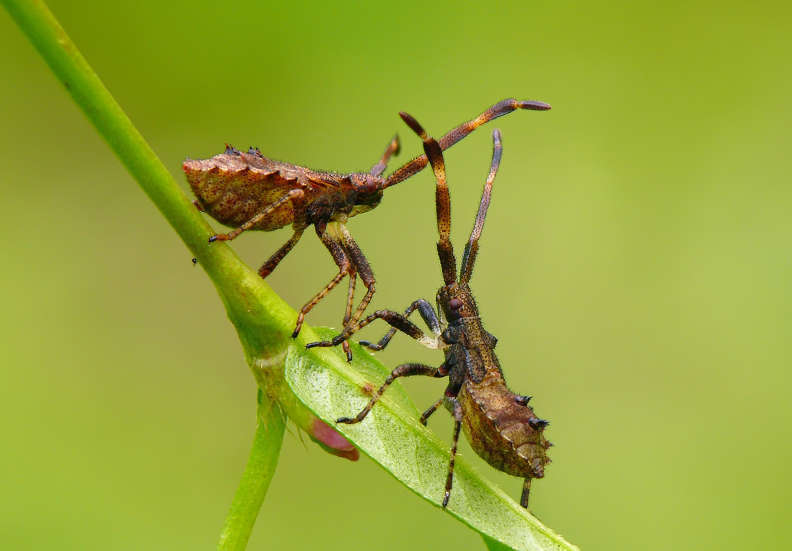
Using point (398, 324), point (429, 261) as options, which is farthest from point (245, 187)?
point (429, 261)

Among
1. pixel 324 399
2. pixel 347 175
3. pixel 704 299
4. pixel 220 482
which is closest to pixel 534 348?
pixel 704 299

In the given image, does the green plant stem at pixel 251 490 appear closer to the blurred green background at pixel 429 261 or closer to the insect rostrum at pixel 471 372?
the insect rostrum at pixel 471 372

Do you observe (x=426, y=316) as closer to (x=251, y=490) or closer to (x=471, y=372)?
(x=471, y=372)

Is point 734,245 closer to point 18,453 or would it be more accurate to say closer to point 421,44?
point 421,44

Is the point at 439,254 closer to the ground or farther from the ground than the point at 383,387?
farther from the ground

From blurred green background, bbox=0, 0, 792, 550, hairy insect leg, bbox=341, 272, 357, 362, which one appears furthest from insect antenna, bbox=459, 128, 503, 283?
blurred green background, bbox=0, 0, 792, 550

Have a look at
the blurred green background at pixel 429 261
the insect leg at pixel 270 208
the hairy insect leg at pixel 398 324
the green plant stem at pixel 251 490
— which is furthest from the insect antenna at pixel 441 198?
the blurred green background at pixel 429 261
